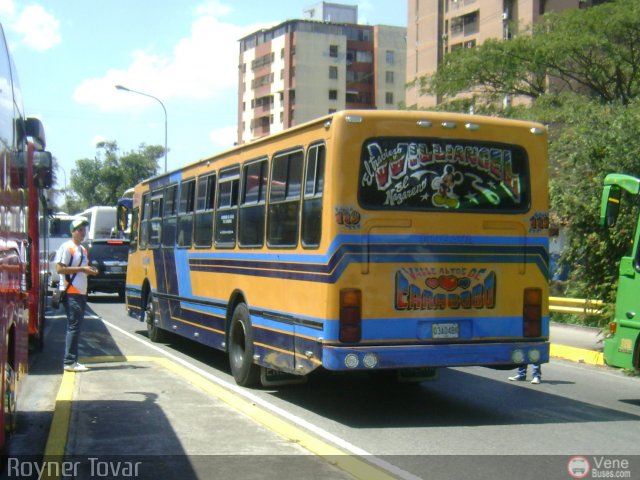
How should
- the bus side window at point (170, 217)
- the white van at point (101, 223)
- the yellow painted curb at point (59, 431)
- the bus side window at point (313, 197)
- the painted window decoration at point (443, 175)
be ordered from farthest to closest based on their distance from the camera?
1. the white van at point (101, 223)
2. the bus side window at point (170, 217)
3. the bus side window at point (313, 197)
4. the painted window decoration at point (443, 175)
5. the yellow painted curb at point (59, 431)

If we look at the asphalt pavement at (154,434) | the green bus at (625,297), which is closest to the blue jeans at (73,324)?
the asphalt pavement at (154,434)

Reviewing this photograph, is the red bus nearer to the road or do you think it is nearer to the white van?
the road

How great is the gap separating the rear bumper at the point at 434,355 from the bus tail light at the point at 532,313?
13 centimetres

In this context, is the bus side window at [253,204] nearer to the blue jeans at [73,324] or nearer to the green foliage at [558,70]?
the blue jeans at [73,324]

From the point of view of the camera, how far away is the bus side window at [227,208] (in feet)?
39.0

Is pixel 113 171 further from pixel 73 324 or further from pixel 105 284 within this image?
pixel 73 324

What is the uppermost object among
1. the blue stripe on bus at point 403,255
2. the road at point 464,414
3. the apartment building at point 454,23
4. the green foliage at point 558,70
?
the apartment building at point 454,23

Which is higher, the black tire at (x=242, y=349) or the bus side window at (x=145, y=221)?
the bus side window at (x=145, y=221)

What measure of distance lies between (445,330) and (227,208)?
4168 mm

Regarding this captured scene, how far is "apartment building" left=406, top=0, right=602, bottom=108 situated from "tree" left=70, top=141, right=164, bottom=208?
25.6 m

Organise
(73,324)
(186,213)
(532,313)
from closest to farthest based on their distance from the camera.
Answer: (532,313) → (73,324) → (186,213)

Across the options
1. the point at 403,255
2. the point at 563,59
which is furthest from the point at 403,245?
the point at 563,59

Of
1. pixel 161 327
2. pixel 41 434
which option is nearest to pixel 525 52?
pixel 161 327

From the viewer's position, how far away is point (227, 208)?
12.2 metres
